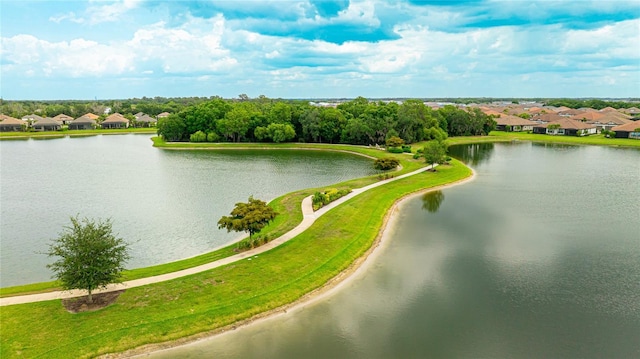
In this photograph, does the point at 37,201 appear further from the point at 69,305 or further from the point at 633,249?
the point at 633,249

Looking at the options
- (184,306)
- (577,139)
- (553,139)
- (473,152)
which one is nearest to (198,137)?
(473,152)

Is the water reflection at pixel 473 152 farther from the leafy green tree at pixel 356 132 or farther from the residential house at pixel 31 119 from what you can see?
the residential house at pixel 31 119

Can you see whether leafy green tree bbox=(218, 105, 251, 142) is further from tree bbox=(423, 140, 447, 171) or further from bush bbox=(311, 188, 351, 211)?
bush bbox=(311, 188, 351, 211)

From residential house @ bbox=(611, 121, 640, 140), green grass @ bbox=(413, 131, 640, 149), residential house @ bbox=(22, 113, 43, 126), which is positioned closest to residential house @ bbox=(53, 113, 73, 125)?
residential house @ bbox=(22, 113, 43, 126)

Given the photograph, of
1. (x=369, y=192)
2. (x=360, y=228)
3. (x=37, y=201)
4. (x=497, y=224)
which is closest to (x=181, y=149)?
(x=37, y=201)

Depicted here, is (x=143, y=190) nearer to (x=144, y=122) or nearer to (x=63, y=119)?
(x=144, y=122)
